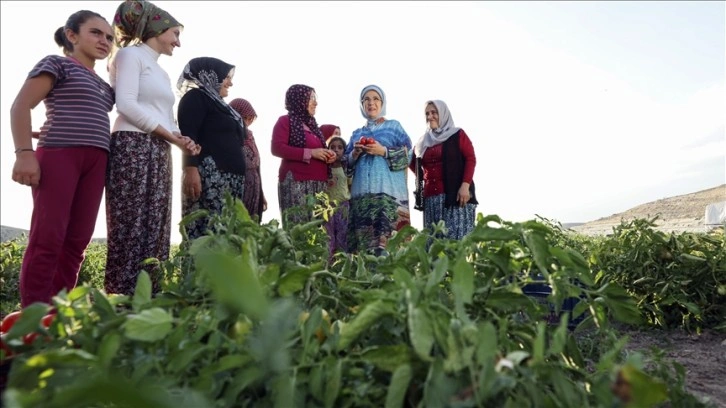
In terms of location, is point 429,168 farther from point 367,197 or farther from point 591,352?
point 591,352

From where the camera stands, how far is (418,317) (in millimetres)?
666

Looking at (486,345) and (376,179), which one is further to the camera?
(376,179)

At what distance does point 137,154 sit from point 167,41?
66 centimetres

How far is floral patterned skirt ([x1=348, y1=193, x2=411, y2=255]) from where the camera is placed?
4.09m

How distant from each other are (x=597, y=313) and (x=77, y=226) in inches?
89.7

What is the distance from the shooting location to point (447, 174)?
4379 mm

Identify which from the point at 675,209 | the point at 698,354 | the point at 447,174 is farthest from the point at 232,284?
the point at 675,209

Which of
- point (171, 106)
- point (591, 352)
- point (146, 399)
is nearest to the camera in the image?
point (146, 399)

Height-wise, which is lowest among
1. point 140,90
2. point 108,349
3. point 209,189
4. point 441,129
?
point 108,349

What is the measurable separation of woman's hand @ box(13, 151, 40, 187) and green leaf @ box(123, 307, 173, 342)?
1882 mm

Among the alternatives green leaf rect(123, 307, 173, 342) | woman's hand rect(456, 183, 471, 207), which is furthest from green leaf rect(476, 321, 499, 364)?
woman's hand rect(456, 183, 471, 207)

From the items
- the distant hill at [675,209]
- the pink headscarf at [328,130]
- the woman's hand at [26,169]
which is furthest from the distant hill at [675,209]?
the woman's hand at [26,169]

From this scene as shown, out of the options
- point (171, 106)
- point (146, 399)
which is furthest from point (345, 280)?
point (171, 106)

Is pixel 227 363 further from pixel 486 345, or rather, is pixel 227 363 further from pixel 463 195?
pixel 463 195
